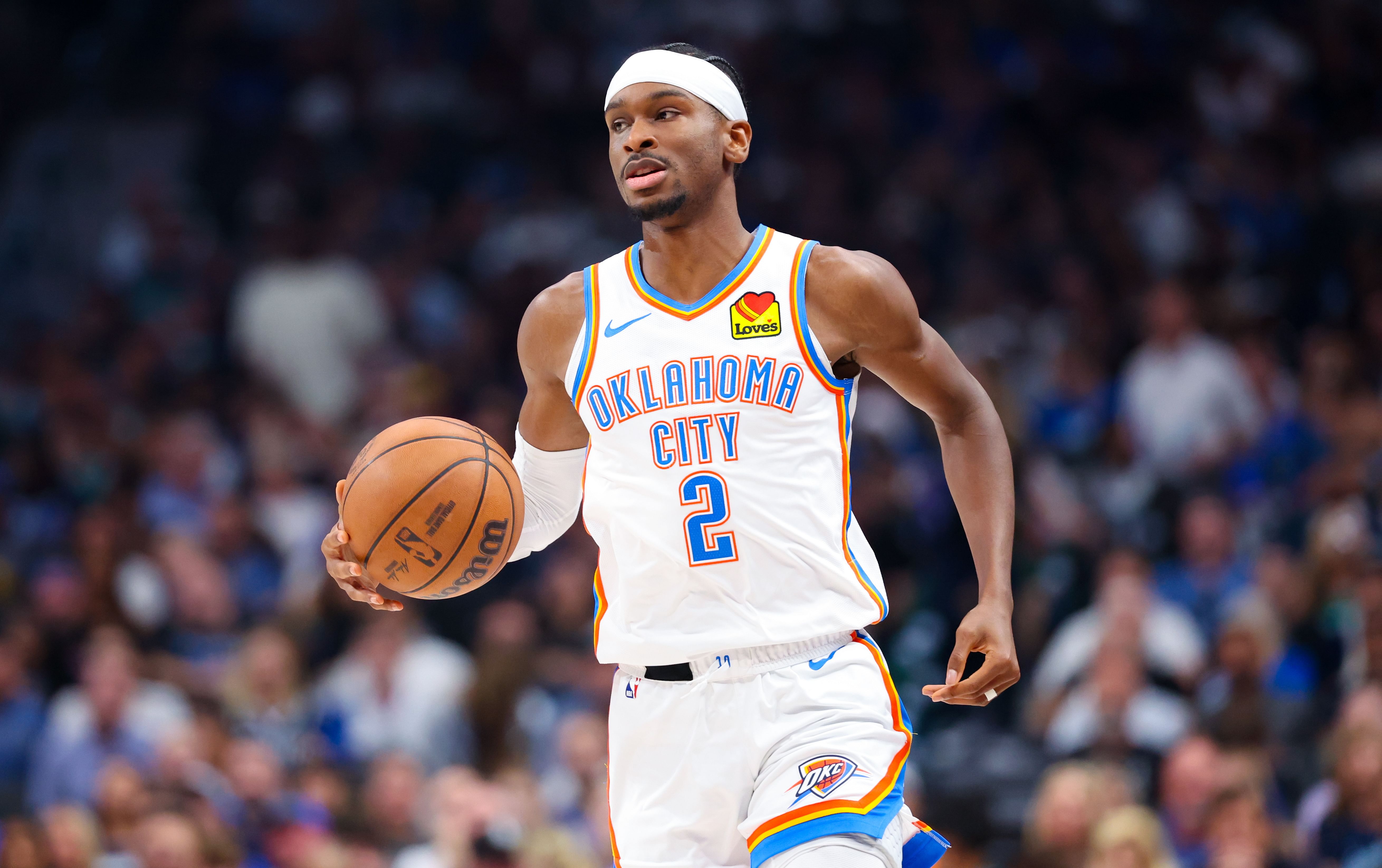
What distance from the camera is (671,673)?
3.99 meters

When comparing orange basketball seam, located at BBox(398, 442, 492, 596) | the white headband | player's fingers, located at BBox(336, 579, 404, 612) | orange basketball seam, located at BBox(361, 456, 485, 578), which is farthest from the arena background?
the white headband

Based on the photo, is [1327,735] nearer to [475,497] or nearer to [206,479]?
[475,497]

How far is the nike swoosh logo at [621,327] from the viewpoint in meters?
4.14

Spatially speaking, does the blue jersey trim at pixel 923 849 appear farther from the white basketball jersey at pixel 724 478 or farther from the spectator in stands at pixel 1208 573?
the spectator in stands at pixel 1208 573

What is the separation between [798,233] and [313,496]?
409 cm

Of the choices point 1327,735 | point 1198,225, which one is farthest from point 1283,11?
point 1327,735

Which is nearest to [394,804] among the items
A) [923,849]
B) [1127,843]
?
[1127,843]

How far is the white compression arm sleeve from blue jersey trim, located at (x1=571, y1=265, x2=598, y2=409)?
1.02 ft

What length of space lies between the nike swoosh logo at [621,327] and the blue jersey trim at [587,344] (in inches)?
1.6

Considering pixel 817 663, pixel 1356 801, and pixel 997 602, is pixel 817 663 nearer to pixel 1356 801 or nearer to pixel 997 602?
pixel 997 602

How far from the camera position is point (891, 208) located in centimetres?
1209

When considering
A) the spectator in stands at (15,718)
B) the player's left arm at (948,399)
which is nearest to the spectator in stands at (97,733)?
the spectator in stands at (15,718)

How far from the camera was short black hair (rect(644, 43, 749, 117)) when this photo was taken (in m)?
4.23

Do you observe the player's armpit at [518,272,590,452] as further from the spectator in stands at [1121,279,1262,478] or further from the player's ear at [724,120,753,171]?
the spectator in stands at [1121,279,1262,478]
